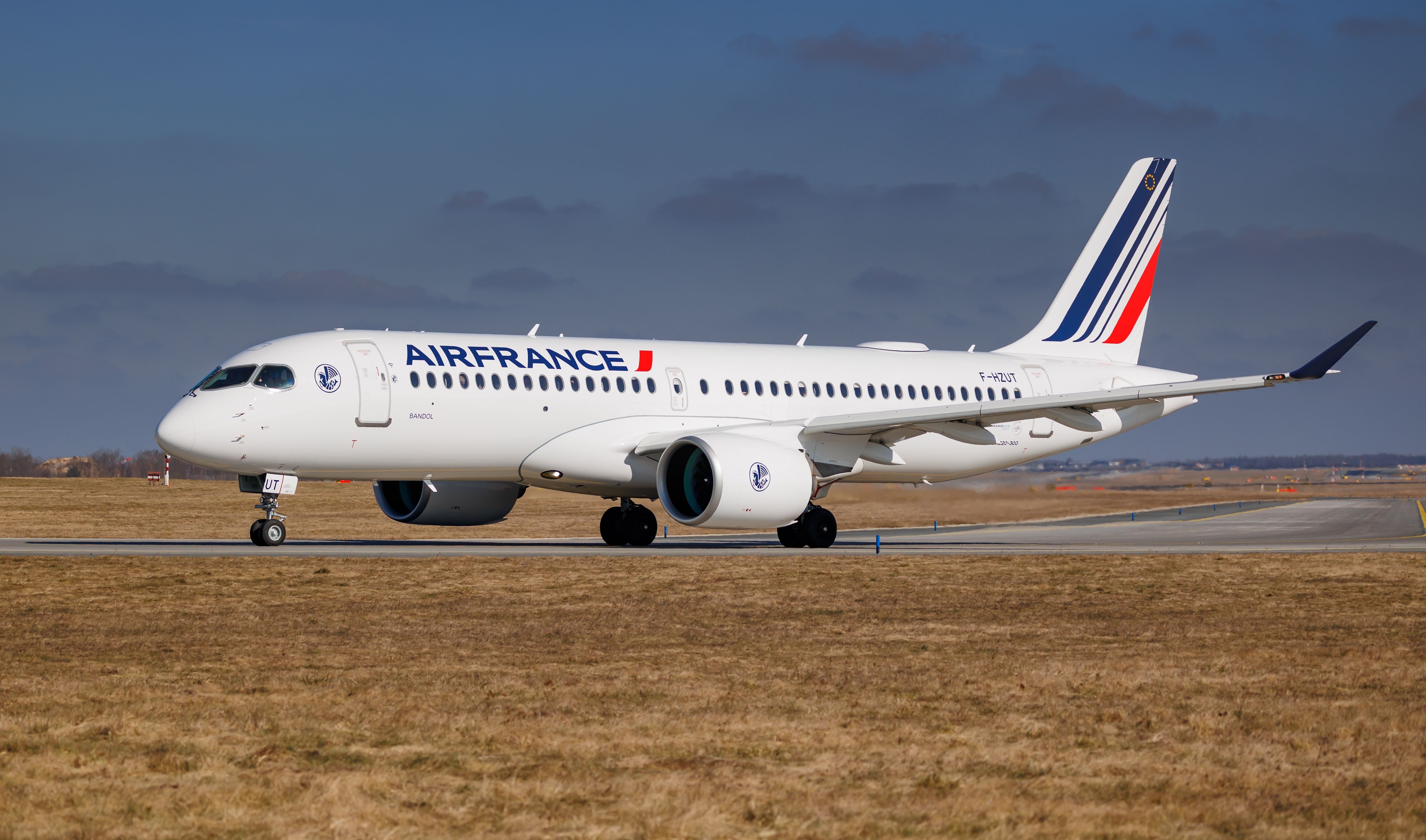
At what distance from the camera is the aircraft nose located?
25.3 metres

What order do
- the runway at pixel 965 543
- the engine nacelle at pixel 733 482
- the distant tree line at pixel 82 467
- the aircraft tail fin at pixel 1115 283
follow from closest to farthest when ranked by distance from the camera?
the runway at pixel 965 543 < the engine nacelle at pixel 733 482 < the aircraft tail fin at pixel 1115 283 < the distant tree line at pixel 82 467

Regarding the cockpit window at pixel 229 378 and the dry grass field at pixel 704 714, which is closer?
the dry grass field at pixel 704 714

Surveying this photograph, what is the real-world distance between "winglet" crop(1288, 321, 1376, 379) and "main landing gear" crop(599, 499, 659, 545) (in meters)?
13.8

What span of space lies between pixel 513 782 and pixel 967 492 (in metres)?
30.7

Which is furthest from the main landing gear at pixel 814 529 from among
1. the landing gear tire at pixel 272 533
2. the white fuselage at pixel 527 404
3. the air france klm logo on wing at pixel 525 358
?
the landing gear tire at pixel 272 533

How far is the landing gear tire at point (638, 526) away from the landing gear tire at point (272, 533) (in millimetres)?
7550

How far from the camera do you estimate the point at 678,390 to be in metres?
30.3

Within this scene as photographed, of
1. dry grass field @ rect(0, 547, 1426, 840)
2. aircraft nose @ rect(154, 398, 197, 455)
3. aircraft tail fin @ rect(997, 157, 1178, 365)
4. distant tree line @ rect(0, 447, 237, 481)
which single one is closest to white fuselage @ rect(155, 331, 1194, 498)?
aircraft nose @ rect(154, 398, 197, 455)

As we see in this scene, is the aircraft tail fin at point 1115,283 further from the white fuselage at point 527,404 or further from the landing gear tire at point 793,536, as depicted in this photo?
the landing gear tire at point 793,536

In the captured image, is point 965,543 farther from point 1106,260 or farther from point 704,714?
point 704,714

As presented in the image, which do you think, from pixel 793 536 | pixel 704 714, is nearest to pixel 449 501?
pixel 793 536

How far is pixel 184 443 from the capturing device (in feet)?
83.2

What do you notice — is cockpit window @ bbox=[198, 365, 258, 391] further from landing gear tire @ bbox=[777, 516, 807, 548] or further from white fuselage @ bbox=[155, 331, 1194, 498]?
landing gear tire @ bbox=[777, 516, 807, 548]

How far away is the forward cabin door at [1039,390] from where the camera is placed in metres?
35.7
